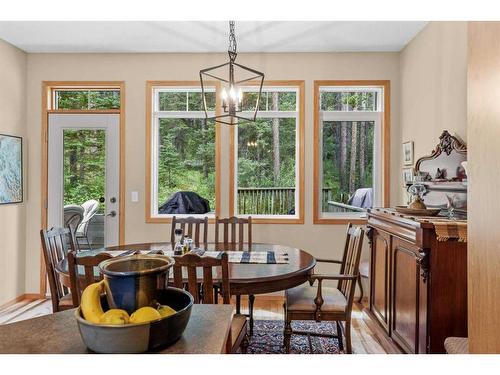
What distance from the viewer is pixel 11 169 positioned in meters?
3.74

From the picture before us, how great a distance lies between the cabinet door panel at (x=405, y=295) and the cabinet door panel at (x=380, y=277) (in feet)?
0.42

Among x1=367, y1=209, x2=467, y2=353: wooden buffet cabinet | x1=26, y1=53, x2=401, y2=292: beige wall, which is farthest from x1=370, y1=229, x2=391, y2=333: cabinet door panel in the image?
x1=26, y1=53, x2=401, y2=292: beige wall

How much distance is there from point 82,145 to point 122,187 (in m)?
0.68

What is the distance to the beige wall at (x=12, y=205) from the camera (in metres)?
3.66

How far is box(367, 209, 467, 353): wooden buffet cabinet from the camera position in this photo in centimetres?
199

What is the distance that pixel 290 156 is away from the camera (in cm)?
406

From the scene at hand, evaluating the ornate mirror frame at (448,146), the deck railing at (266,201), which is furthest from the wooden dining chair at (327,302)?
the deck railing at (266,201)

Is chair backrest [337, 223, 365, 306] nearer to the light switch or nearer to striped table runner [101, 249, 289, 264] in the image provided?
striped table runner [101, 249, 289, 264]

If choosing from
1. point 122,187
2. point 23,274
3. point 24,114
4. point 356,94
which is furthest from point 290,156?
point 23,274

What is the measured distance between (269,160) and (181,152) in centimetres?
A: 102

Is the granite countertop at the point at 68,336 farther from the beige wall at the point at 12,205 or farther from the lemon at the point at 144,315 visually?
the beige wall at the point at 12,205

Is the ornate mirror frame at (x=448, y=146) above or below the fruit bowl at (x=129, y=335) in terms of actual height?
above

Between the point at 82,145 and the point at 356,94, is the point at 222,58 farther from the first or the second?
the point at 82,145
